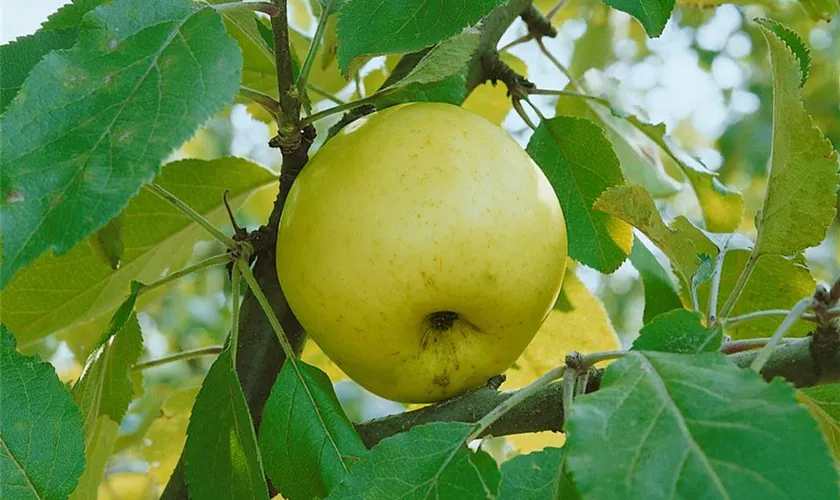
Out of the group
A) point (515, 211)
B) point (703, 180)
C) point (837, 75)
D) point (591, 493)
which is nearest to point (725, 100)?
point (837, 75)

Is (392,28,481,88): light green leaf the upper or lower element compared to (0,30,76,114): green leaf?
lower

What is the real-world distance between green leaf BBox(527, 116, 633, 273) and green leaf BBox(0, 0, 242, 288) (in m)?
0.48

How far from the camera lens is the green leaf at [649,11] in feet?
2.19

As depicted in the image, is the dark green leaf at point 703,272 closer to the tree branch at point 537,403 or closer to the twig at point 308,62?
the tree branch at point 537,403

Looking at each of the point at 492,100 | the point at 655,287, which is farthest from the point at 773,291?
the point at 492,100

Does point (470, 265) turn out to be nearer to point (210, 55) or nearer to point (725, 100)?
point (210, 55)

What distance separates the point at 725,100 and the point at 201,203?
10.2 feet

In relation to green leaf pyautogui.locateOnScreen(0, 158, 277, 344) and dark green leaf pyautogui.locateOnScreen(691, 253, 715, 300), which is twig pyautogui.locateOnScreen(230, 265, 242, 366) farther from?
dark green leaf pyautogui.locateOnScreen(691, 253, 715, 300)

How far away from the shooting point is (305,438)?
72 centimetres

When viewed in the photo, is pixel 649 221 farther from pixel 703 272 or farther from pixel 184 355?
pixel 184 355

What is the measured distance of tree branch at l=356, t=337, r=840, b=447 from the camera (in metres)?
0.63

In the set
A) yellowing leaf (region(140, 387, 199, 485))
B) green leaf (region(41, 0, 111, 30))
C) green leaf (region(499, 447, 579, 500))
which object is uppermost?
green leaf (region(41, 0, 111, 30))

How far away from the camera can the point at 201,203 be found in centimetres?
115

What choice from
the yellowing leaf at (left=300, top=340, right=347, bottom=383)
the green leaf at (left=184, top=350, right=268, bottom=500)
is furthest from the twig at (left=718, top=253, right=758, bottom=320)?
the yellowing leaf at (left=300, top=340, right=347, bottom=383)
